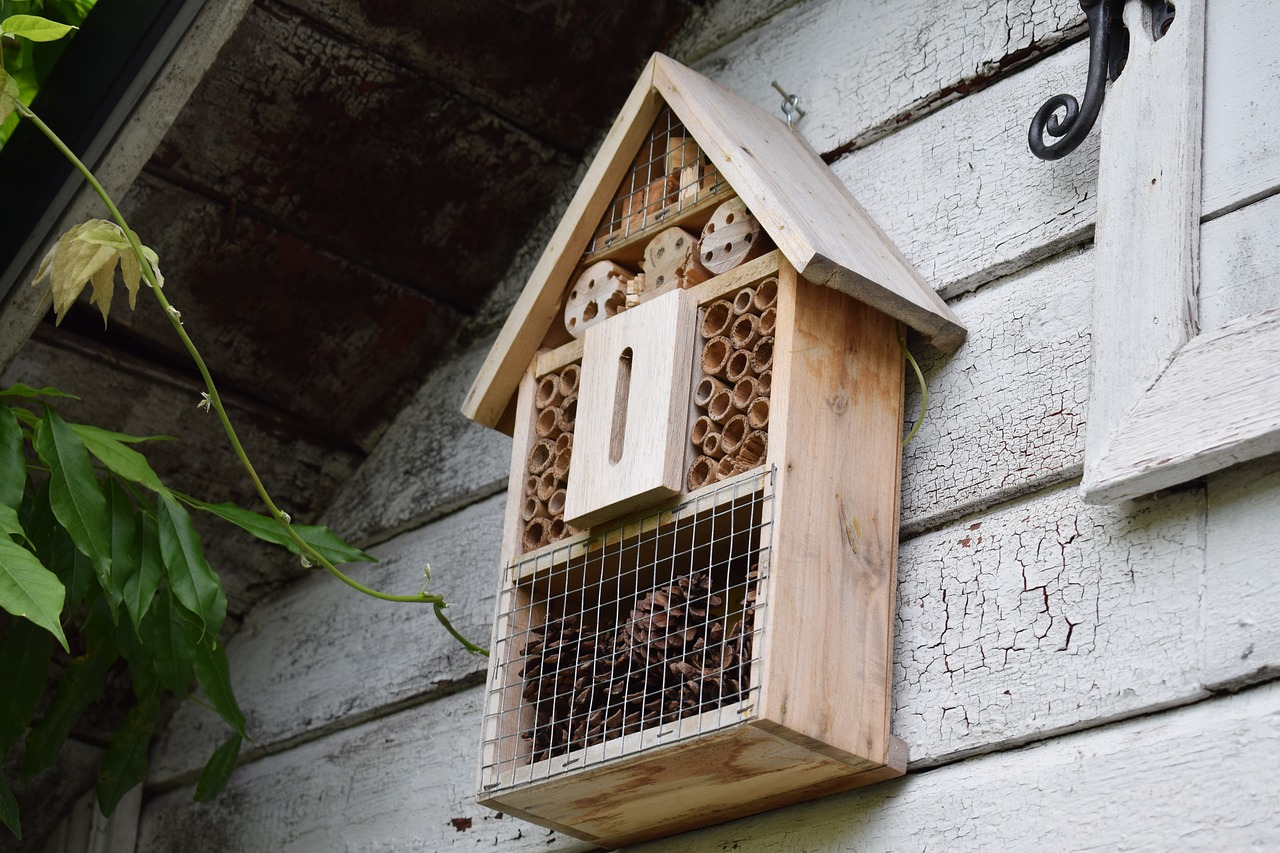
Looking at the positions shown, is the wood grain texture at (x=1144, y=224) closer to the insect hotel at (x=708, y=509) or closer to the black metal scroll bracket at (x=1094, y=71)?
the black metal scroll bracket at (x=1094, y=71)

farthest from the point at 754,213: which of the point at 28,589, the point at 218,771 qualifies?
the point at 218,771

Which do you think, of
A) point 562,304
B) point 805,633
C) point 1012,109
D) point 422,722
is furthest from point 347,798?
point 1012,109

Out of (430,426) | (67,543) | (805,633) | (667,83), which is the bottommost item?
(805,633)

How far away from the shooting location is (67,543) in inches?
55.4

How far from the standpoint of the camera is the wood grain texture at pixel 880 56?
1350mm

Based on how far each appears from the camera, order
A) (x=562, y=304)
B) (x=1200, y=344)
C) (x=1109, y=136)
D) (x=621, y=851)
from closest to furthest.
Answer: (x=1200, y=344), (x=1109, y=136), (x=621, y=851), (x=562, y=304)

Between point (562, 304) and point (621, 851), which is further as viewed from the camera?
point (562, 304)

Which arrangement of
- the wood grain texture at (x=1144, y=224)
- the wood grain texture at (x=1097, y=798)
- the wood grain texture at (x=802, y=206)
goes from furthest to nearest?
the wood grain texture at (x=802, y=206), the wood grain texture at (x=1144, y=224), the wood grain texture at (x=1097, y=798)

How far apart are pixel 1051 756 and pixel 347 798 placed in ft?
2.66

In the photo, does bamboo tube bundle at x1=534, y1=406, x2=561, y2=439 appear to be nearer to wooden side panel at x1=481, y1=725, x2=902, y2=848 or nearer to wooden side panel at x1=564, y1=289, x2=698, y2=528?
wooden side panel at x1=564, y1=289, x2=698, y2=528

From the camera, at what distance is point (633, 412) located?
Answer: 1.21 meters

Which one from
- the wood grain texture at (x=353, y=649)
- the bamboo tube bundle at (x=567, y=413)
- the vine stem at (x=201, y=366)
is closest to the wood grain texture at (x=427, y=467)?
the wood grain texture at (x=353, y=649)

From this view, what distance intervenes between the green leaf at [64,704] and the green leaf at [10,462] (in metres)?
0.33

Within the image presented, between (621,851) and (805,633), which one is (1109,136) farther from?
(621,851)
